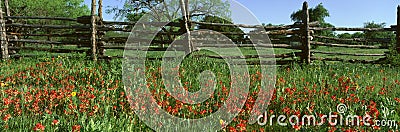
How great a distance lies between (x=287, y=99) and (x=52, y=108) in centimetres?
281

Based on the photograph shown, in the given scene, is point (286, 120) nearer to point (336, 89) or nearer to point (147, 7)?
point (336, 89)

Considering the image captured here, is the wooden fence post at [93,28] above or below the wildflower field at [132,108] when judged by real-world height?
above

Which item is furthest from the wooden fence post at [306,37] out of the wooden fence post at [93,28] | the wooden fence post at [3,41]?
the wooden fence post at [3,41]

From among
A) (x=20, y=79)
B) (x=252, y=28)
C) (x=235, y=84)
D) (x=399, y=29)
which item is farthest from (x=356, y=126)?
(x=399, y=29)

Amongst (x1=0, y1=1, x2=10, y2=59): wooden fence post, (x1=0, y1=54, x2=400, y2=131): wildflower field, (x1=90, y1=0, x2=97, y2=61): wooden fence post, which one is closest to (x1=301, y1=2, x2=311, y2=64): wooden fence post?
(x1=0, y1=54, x2=400, y2=131): wildflower field

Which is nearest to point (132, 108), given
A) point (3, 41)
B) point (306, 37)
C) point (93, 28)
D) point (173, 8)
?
point (93, 28)

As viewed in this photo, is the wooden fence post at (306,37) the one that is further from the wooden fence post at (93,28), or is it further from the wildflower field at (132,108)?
the wooden fence post at (93,28)

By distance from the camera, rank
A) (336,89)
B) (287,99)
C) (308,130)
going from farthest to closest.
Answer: (336,89) → (287,99) → (308,130)

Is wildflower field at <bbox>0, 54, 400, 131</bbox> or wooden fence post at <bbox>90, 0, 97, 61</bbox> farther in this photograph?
wooden fence post at <bbox>90, 0, 97, 61</bbox>

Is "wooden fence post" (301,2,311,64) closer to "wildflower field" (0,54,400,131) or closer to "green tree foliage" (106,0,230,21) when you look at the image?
"wildflower field" (0,54,400,131)

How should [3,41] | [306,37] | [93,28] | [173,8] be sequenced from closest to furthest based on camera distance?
[306,37], [93,28], [3,41], [173,8]

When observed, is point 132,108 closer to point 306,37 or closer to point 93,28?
point 93,28

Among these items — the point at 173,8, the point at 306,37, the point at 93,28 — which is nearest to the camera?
the point at 306,37

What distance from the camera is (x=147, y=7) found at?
29266 mm
